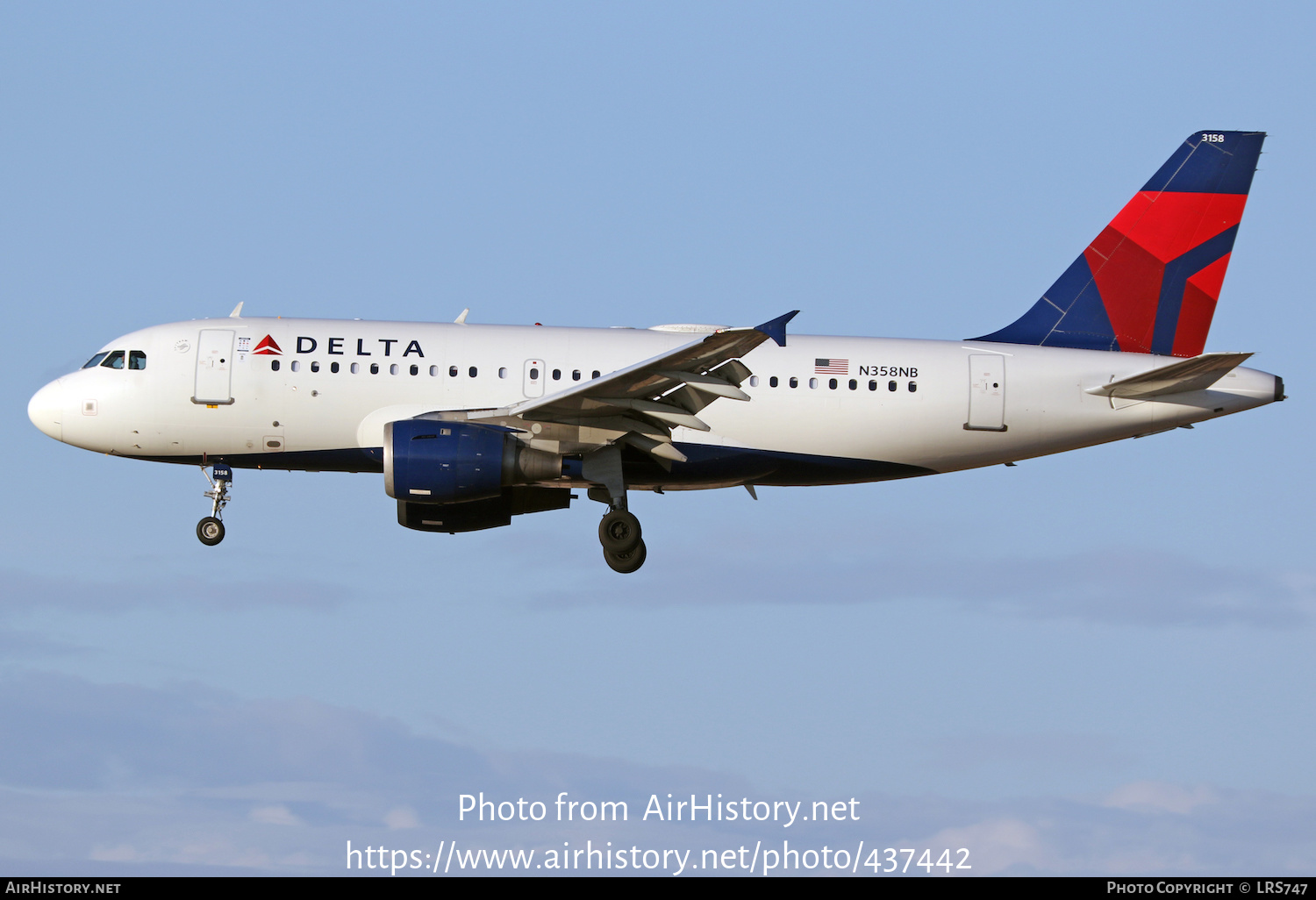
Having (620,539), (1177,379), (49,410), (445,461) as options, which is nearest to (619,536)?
(620,539)

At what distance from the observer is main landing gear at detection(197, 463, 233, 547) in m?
26.9

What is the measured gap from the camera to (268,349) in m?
26.2

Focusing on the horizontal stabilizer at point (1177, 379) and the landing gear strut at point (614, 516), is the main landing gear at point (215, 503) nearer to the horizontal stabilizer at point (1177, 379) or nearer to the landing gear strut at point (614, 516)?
the landing gear strut at point (614, 516)

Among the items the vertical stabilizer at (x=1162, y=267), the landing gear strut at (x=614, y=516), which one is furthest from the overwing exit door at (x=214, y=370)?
the vertical stabilizer at (x=1162, y=267)

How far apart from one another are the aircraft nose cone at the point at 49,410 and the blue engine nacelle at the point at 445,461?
6.93 m

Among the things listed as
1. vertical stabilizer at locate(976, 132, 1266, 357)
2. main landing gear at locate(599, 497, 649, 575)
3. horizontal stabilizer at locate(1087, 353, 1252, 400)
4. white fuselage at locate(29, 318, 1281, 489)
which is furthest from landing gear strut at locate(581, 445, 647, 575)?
horizontal stabilizer at locate(1087, 353, 1252, 400)

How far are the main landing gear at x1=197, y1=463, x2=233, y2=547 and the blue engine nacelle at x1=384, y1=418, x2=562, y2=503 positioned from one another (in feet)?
13.8

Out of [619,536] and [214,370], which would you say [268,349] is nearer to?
[214,370]

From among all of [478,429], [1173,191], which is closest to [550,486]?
[478,429]

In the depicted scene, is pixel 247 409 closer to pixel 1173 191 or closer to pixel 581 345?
pixel 581 345

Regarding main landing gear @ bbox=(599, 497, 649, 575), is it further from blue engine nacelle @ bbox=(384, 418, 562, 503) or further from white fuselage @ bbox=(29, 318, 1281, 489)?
blue engine nacelle @ bbox=(384, 418, 562, 503)

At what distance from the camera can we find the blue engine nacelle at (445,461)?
24.2 m

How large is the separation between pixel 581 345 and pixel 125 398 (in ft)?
27.1

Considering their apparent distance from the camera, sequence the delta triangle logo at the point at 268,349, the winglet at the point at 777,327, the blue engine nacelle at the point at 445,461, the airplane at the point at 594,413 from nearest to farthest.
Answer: the winglet at the point at 777,327
the blue engine nacelle at the point at 445,461
the airplane at the point at 594,413
the delta triangle logo at the point at 268,349
